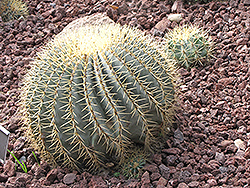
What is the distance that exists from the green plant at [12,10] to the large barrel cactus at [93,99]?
2.95 meters

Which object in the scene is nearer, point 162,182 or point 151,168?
point 162,182

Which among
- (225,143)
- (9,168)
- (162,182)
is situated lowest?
(225,143)

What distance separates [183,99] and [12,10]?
350 centimetres

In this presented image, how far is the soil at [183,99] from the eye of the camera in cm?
293

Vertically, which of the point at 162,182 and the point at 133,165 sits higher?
the point at 133,165

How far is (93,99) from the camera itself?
271 cm

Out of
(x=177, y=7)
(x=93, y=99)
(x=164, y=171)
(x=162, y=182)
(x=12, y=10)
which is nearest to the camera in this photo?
(x=93, y=99)

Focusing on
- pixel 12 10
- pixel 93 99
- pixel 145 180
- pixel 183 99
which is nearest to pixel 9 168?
pixel 93 99

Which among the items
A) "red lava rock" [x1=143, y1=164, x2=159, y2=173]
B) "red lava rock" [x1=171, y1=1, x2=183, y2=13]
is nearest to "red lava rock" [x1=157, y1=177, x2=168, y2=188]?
"red lava rock" [x1=143, y1=164, x2=159, y2=173]

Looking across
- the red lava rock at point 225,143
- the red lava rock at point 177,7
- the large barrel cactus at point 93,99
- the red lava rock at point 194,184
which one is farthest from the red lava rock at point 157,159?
the red lava rock at point 177,7

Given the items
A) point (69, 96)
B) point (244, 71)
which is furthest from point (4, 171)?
point (244, 71)

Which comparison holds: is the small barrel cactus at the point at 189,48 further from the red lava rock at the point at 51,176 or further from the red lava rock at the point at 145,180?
the red lava rock at the point at 51,176

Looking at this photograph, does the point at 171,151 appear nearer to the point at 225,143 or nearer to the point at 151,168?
the point at 151,168

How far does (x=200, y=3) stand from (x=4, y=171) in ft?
13.0
